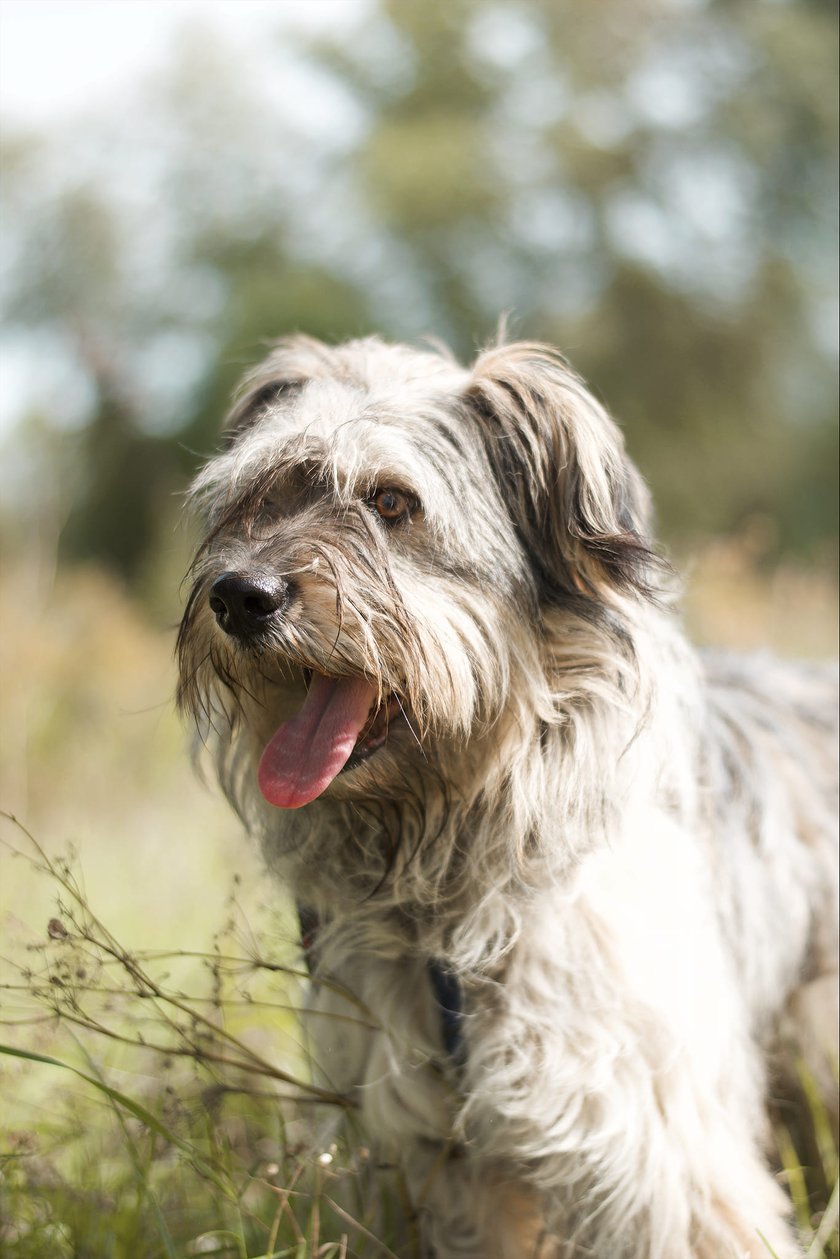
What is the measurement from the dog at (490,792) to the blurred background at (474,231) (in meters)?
16.9

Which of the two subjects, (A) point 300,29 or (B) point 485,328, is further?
(A) point 300,29

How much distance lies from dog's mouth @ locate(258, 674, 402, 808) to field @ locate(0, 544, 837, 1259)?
0.72 ft

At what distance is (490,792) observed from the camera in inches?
100

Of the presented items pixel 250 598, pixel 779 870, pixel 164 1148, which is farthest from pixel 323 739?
pixel 779 870

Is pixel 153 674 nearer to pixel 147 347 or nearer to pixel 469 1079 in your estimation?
pixel 469 1079

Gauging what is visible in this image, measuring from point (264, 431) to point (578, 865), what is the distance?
3.87 feet

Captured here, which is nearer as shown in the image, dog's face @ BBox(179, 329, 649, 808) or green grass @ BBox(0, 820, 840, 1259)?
dog's face @ BBox(179, 329, 649, 808)

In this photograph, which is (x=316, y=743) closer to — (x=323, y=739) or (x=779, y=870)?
(x=323, y=739)

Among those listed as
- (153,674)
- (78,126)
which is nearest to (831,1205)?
(153,674)

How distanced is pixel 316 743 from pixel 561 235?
22949mm

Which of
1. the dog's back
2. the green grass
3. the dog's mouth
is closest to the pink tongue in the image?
the dog's mouth

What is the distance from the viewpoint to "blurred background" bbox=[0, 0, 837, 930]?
21.0m

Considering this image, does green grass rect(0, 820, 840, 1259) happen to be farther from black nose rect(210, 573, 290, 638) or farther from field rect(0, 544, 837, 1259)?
black nose rect(210, 573, 290, 638)

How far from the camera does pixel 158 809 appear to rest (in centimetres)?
752
